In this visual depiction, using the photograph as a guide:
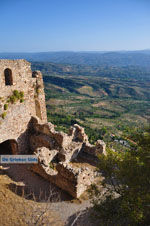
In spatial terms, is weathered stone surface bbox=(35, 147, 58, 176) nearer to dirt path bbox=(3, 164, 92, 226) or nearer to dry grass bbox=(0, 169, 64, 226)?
dirt path bbox=(3, 164, 92, 226)

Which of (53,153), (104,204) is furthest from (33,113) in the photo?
(104,204)

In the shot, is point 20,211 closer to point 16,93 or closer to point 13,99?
point 13,99

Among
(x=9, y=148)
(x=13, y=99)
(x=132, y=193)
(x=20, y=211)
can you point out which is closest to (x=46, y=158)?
(x=9, y=148)

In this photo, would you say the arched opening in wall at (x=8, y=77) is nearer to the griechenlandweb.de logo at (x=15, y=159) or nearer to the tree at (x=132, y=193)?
the griechenlandweb.de logo at (x=15, y=159)

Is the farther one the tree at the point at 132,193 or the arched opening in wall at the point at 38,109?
the arched opening in wall at the point at 38,109

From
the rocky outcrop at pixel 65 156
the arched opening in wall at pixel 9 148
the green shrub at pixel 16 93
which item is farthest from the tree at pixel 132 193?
the green shrub at pixel 16 93

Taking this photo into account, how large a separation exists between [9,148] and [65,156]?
629cm

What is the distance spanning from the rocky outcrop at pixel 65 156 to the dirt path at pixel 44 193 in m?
0.52

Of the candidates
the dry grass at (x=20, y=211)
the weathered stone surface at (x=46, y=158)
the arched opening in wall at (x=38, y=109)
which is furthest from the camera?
the arched opening in wall at (x=38, y=109)

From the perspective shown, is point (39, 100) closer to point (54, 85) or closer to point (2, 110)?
point (2, 110)

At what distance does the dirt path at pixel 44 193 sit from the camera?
40.4ft

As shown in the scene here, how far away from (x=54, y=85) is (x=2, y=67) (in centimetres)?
17245

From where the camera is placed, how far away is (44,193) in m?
13.7

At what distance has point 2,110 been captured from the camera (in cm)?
1568
